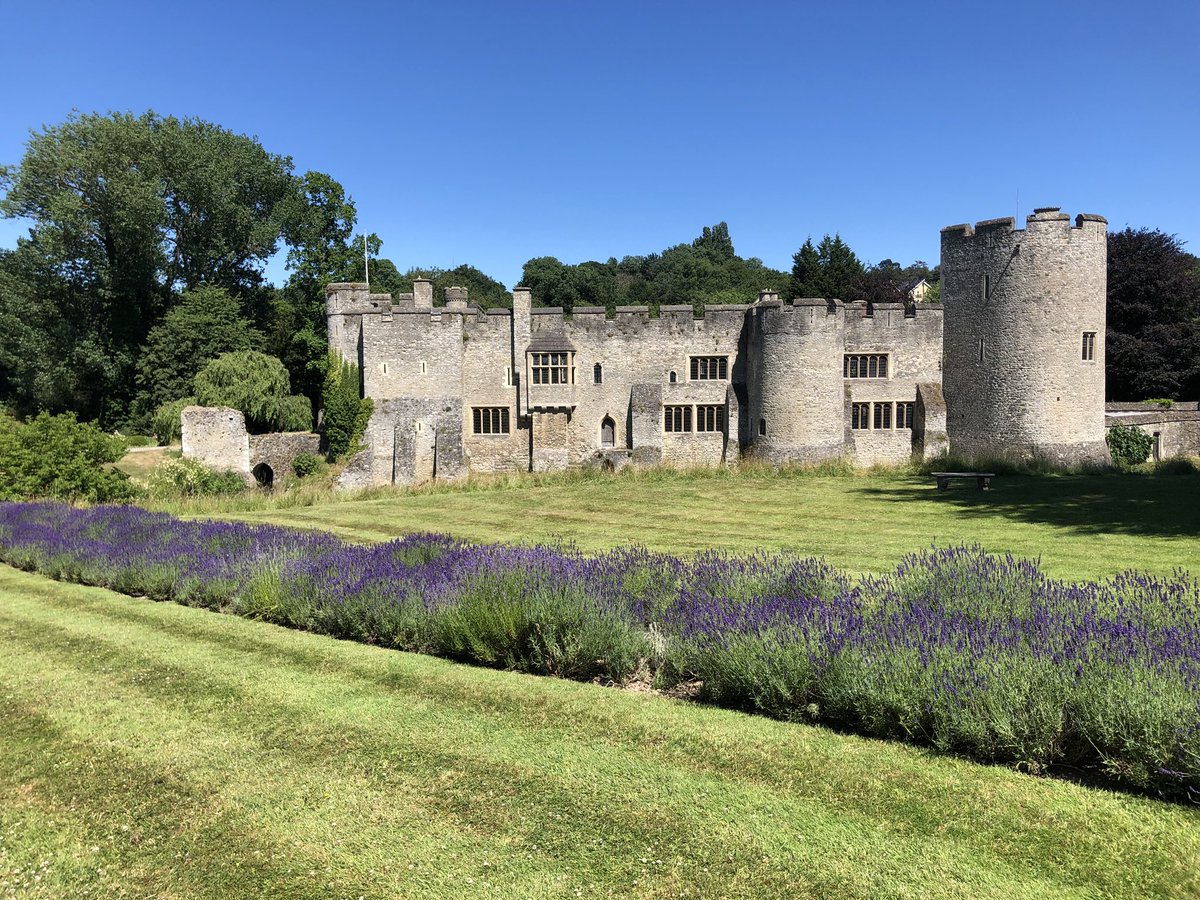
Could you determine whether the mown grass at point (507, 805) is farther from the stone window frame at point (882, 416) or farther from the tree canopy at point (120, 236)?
the tree canopy at point (120, 236)

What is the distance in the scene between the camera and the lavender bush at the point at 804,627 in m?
4.17

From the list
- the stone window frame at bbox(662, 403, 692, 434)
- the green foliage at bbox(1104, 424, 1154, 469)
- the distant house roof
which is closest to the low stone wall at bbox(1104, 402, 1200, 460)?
the green foliage at bbox(1104, 424, 1154, 469)

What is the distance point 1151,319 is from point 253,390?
1571 inches

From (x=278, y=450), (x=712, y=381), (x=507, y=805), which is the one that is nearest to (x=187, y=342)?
(x=278, y=450)

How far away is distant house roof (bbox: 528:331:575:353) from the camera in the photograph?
25.1 m

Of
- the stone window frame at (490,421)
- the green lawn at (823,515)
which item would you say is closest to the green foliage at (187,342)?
the stone window frame at (490,421)

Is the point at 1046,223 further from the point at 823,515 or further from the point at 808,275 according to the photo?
the point at 808,275

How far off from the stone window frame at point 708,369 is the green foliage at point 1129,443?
12329mm

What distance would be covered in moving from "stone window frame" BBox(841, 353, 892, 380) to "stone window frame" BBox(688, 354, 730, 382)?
3.94 m

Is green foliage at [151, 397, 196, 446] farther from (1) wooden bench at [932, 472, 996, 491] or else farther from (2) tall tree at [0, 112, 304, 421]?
(1) wooden bench at [932, 472, 996, 491]

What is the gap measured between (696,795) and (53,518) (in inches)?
493

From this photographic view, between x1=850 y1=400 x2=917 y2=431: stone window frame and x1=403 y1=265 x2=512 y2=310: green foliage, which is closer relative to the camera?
x1=850 y1=400 x2=917 y2=431: stone window frame

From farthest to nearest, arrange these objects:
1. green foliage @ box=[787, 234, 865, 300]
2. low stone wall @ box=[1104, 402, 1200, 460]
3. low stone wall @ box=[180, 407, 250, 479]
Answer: green foliage @ box=[787, 234, 865, 300] → low stone wall @ box=[1104, 402, 1200, 460] → low stone wall @ box=[180, 407, 250, 479]

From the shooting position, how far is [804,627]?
544 centimetres
